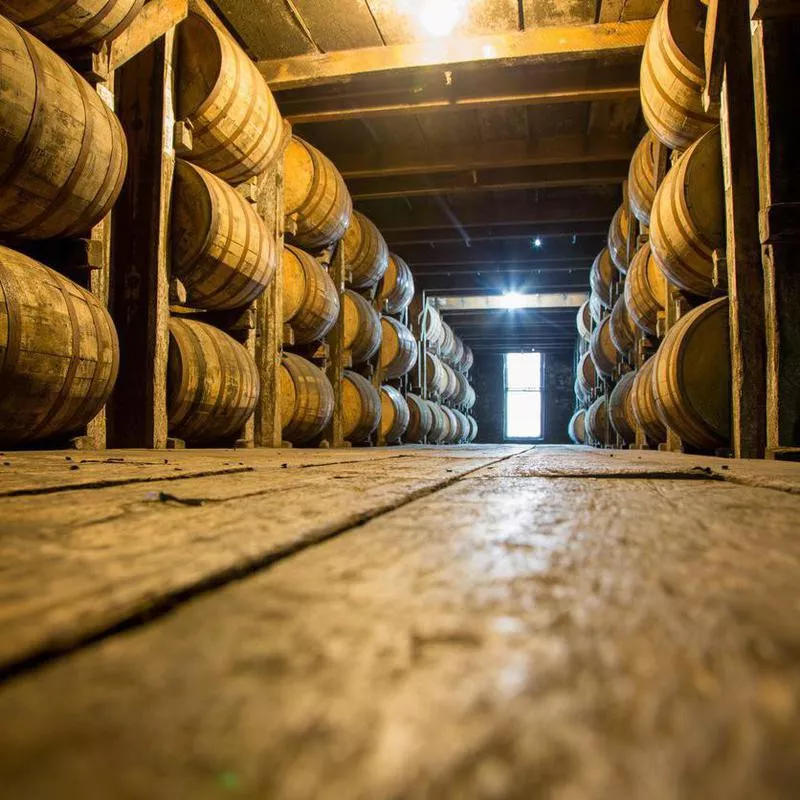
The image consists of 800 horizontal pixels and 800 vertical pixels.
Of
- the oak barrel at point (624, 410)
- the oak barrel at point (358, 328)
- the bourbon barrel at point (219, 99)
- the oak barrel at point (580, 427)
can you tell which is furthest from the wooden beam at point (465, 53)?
the oak barrel at point (580, 427)

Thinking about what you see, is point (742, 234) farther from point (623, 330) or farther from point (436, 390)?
point (436, 390)

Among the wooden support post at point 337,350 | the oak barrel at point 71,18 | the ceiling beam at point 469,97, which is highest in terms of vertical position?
the ceiling beam at point 469,97

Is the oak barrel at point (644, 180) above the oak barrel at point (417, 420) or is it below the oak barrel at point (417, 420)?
above

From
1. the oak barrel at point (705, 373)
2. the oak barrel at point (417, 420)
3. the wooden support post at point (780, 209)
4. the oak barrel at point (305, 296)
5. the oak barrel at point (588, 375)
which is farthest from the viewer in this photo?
the oak barrel at point (588, 375)

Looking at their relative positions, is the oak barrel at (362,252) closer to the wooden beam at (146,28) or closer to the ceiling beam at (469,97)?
the ceiling beam at (469,97)

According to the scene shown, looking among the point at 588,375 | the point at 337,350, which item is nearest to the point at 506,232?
the point at 588,375

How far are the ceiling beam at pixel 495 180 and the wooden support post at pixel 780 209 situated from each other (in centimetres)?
486

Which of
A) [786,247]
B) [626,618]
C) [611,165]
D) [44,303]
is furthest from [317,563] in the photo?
[611,165]

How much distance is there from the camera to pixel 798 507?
3.95ft

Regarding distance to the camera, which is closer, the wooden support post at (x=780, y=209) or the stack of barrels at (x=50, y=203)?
the stack of barrels at (x=50, y=203)

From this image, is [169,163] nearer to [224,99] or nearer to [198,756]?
[224,99]

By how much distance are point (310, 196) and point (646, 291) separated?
3466mm

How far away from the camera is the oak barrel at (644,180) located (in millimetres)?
5789

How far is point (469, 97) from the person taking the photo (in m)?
6.97
